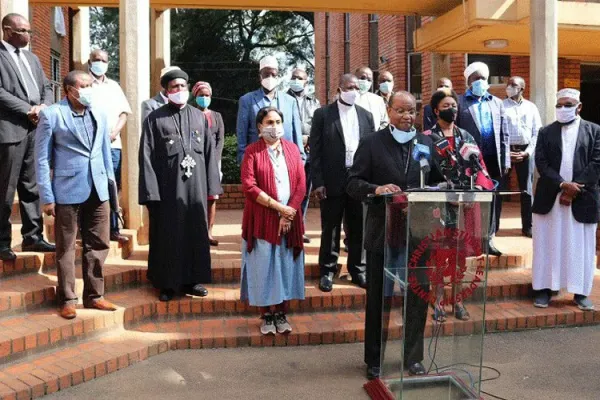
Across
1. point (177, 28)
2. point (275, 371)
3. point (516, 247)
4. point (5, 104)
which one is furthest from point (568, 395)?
point (177, 28)

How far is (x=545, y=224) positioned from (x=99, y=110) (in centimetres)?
396

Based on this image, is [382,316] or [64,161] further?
[64,161]

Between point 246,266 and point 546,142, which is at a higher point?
point 546,142

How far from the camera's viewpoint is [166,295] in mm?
5969

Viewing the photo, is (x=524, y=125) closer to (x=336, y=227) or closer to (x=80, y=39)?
(x=336, y=227)

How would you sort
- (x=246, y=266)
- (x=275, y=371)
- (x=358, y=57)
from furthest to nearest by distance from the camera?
(x=358, y=57) < (x=246, y=266) < (x=275, y=371)

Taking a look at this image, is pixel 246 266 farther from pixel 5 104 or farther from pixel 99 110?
pixel 5 104

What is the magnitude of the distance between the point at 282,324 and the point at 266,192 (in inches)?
41.7

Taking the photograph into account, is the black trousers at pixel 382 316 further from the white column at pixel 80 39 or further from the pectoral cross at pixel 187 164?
the white column at pixel 80 39

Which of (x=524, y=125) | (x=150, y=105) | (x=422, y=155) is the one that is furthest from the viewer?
(x=524, y=125)

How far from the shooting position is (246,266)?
18.1 feet

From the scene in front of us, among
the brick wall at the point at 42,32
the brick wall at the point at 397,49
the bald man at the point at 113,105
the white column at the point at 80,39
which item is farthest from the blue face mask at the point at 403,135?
the brick wall at the point at 397,49

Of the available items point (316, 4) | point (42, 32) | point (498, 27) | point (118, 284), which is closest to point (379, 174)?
point (118, 284)

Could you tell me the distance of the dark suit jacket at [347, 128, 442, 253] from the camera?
15.4ft
